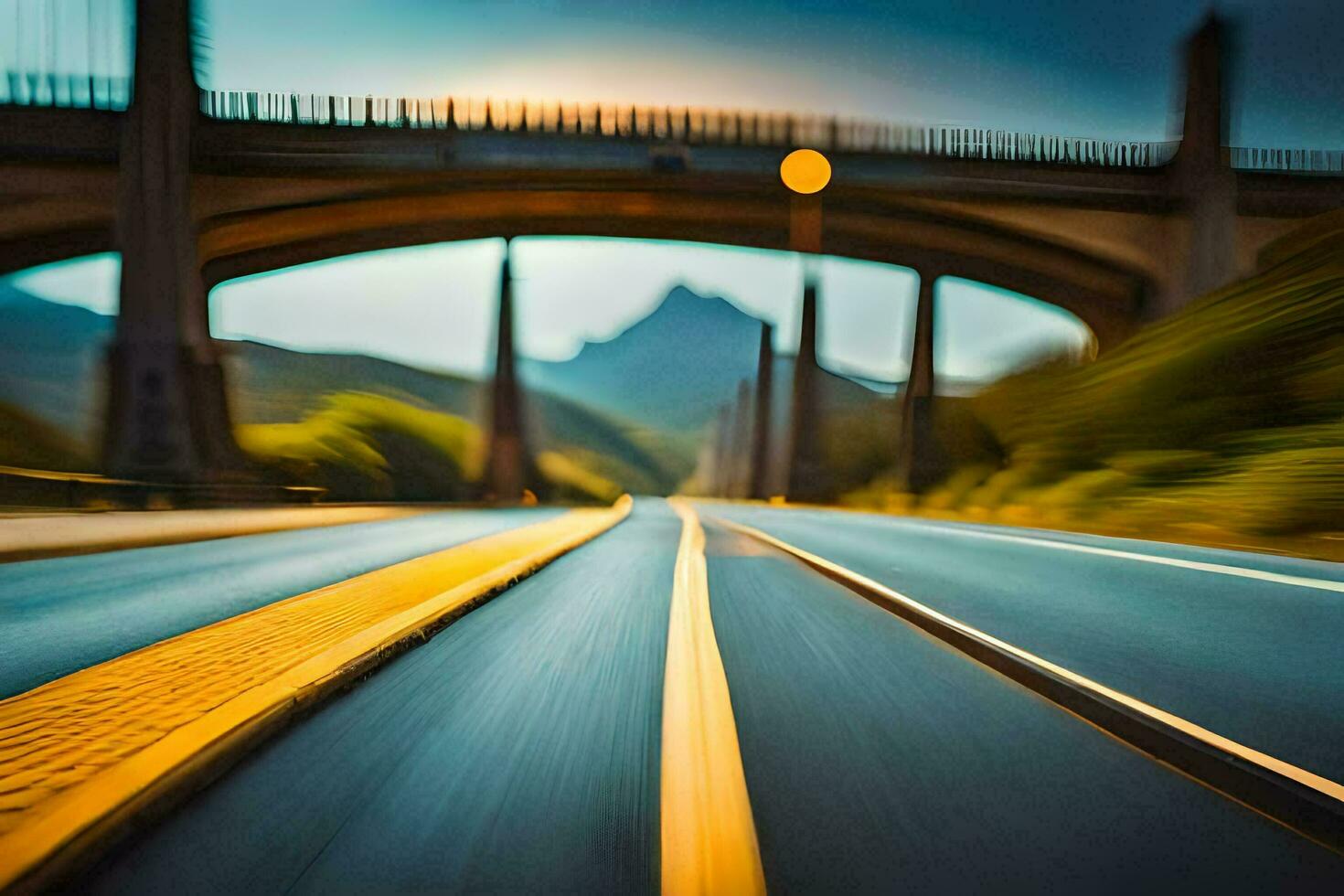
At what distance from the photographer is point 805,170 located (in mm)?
34438

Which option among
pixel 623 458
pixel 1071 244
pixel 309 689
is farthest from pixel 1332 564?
pixel 623 458

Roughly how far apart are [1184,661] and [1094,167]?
120 feet

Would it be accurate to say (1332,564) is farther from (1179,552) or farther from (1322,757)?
(1322,757)

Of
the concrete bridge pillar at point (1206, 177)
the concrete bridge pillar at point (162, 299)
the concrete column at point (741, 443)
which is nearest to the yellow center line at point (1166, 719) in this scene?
the concrete bridge pillar at point (162, 299)

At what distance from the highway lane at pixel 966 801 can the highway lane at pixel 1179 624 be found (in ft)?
1.57

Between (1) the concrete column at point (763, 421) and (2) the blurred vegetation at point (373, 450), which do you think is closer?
(2) the blurred vegetation at point (373, 450)

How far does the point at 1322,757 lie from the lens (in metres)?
2.46

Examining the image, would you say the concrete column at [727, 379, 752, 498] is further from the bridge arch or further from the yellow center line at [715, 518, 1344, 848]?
the yellow center line at [715, 518, 1344, 848]

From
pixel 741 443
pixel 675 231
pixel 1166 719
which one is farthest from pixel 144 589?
pixel 741 443

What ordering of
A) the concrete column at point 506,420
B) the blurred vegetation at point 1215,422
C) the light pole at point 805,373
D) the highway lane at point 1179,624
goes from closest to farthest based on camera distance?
the highway lane at point 1179,624 → the blurred vegetation at point 1215,422 → the light pole at point 805,373 → the concrete column at point 506,420

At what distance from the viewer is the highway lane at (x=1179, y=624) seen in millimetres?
2904

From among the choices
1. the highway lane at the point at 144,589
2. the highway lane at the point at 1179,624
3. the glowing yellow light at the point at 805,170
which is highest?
the glowing yellow light at the point at 805,170

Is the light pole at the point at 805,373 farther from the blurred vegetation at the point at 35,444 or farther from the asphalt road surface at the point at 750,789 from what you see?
the asphalt road surface at the point at 750,789

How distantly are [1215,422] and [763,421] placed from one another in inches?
1821
